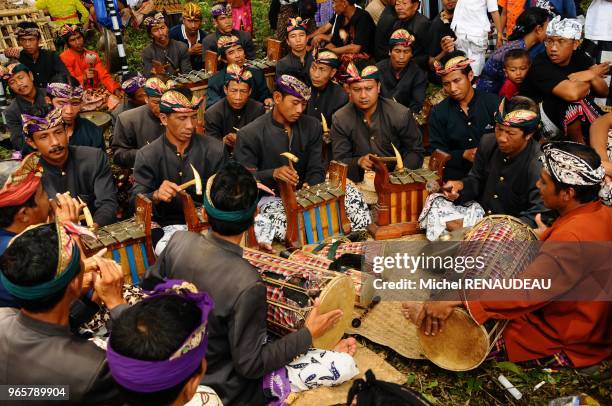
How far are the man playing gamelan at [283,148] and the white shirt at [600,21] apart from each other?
3.83 meters

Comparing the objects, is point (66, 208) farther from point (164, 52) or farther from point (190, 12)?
point (190, 12)

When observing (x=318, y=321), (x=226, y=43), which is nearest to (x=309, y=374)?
(x=318, y=321)

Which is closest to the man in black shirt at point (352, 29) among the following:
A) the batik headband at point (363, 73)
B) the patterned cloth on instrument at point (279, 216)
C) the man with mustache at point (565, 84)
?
the batik headband at point (363, 73)

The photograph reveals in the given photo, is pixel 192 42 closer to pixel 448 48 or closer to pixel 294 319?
pixel 448 48

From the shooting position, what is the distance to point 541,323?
12.9 feet

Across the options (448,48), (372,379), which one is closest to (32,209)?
(372,379)

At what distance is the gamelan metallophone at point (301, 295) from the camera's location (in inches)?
149

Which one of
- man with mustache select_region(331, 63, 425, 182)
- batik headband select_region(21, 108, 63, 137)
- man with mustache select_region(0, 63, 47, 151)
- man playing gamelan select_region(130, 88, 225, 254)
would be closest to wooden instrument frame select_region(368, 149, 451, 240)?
man with mustache select_region(331, 63, 425, 182)

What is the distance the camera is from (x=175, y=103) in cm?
543

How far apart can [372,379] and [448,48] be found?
7102mm

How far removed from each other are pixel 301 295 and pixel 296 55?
18.3 feet

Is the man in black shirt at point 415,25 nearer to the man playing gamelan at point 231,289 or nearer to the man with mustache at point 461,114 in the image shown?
the man with mustache at point 461,114

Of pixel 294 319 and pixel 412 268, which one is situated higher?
pixel 294 319

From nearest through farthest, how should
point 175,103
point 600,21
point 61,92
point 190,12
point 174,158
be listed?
point 175,103 → point 174,158 → point 61,92 → point 600,21 → point 190,12
